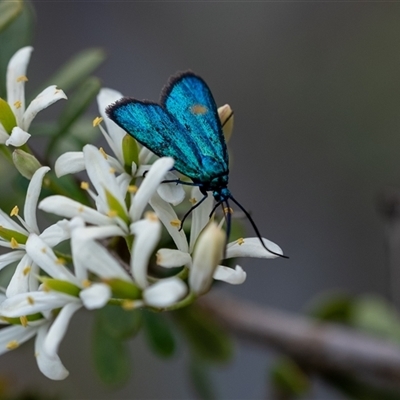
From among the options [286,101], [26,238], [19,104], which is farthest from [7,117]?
[286,101]

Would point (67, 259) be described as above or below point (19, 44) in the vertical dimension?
below

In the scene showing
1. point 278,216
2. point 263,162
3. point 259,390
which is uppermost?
point 263,162

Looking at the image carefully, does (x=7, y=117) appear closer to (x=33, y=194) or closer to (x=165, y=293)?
(x=33, y=194)

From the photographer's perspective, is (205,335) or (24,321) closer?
(24,321)

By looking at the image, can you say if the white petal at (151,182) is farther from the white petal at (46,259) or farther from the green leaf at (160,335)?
Result: the green leaf at (160,335)

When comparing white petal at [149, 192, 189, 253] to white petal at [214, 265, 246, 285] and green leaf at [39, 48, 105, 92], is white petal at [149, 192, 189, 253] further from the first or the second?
green leaf at [39, 48, 105, 92]

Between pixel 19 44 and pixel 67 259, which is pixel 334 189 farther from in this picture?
pixel 67 259

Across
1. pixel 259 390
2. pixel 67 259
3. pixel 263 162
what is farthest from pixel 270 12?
pixel 67 259
